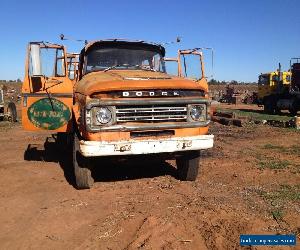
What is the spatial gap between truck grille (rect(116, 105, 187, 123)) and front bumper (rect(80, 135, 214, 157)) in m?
0.33

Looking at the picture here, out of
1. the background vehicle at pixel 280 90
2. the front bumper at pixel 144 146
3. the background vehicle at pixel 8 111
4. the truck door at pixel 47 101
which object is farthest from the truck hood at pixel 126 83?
the background vehicle at pixel 280 90

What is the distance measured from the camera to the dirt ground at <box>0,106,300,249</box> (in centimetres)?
422

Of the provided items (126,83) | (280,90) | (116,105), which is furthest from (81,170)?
(280,90)

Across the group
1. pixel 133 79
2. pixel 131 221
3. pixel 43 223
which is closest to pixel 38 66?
pixel 133 79

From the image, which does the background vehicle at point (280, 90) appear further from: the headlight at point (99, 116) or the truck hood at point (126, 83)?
the headlight at point (99, 116)

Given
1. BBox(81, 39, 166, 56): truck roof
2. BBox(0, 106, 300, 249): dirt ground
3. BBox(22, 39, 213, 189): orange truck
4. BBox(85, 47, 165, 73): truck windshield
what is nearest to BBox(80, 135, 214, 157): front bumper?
BBox(22, 39, 213, 189): orange truck

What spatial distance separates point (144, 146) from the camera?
18.3 ft

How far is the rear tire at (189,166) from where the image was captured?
641 centimetres

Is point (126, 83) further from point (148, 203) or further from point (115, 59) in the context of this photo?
point (148, 203)

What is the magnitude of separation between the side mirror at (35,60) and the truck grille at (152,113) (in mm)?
1535

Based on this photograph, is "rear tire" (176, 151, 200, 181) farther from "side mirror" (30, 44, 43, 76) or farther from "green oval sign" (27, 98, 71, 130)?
"side mirror" (30, 44, 43, 76)

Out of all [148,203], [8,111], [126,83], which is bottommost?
[148,203]

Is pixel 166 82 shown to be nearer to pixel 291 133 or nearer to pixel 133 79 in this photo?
pixel 133 79

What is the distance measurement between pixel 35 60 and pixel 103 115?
153 centimetres
